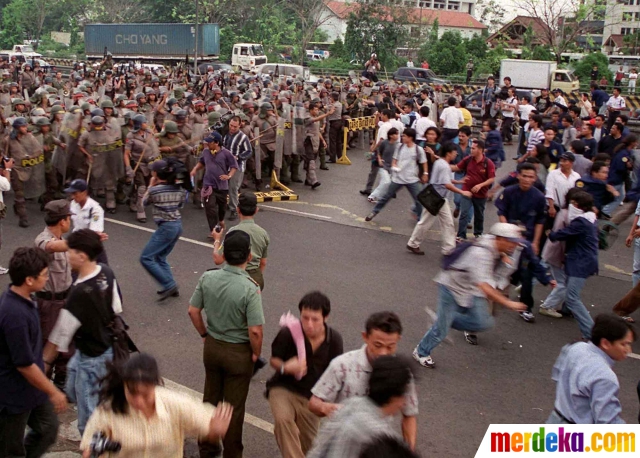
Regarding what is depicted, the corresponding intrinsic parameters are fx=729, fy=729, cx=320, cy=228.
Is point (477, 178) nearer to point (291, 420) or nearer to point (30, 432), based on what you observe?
point (291, 420)

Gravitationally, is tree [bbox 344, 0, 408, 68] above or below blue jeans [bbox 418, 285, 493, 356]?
above

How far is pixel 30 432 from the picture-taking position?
4602mm

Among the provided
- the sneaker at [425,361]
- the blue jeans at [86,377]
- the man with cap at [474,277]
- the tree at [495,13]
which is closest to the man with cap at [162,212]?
the sneaker at [425,361]

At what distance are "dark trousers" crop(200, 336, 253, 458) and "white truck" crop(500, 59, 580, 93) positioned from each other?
29908 mm

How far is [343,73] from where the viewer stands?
4366 centimetres

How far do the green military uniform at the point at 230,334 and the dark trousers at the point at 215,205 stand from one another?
223 inches

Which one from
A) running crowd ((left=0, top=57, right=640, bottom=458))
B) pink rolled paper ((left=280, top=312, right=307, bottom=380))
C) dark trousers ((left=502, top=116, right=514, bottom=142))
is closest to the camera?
running crowd ((left=0, top=57, right=640, bottom=458))

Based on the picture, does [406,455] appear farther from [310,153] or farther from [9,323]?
[310,153]

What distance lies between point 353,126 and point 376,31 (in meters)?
29.1

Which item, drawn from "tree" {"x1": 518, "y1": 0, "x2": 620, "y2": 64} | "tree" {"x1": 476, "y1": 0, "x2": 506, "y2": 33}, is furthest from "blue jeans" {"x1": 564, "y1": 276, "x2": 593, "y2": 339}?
"tree" {"x1": 476, "y1": 0, "x2": 506, "y2": 33}

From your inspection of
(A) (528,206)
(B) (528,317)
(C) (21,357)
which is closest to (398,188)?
(A) (528,206)

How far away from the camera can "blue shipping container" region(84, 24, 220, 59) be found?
4322 cm

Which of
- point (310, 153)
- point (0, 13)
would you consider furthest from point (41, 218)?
point (0, 13)

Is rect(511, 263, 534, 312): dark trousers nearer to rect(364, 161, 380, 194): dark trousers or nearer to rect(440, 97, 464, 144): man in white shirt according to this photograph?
rect(364, 161, 380, 194): dark trousers
